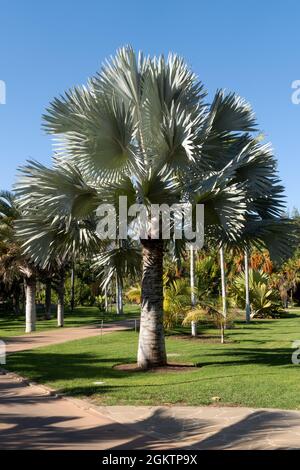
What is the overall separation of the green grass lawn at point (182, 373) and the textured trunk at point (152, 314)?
70 cm

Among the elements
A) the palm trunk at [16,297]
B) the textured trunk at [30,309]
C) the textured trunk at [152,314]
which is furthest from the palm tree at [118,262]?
the palm trunk at [16,297]

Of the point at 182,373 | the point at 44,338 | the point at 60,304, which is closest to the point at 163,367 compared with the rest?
the point at 182,373

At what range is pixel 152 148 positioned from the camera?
13.0 metres

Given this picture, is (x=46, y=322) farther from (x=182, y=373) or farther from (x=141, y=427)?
(x=141, y=427)

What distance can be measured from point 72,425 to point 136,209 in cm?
579

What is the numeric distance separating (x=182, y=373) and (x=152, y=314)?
1650 mm

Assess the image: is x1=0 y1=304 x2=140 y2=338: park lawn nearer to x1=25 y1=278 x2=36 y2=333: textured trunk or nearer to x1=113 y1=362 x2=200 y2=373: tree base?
x1=25 y1=278 x2=36 y2=333: textured trunk

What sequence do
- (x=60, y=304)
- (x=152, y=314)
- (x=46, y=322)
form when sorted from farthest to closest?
1. (x=46, y=322)
2. (x=60, y=304)
3. (x=152, y=314)

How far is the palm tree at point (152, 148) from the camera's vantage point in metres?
12.1

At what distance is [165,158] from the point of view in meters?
12.7

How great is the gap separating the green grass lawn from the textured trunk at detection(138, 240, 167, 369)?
696 mm

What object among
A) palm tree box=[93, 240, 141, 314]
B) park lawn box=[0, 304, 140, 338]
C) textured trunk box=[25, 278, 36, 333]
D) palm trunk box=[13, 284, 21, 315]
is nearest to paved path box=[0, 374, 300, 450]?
palm tree box=[93, 240, 141, 314]

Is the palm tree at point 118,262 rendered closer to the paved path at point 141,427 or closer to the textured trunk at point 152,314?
the textured trunk at point 152,314

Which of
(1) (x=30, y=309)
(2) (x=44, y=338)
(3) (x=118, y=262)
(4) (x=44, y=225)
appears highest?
(4) (x=44, y=225)
